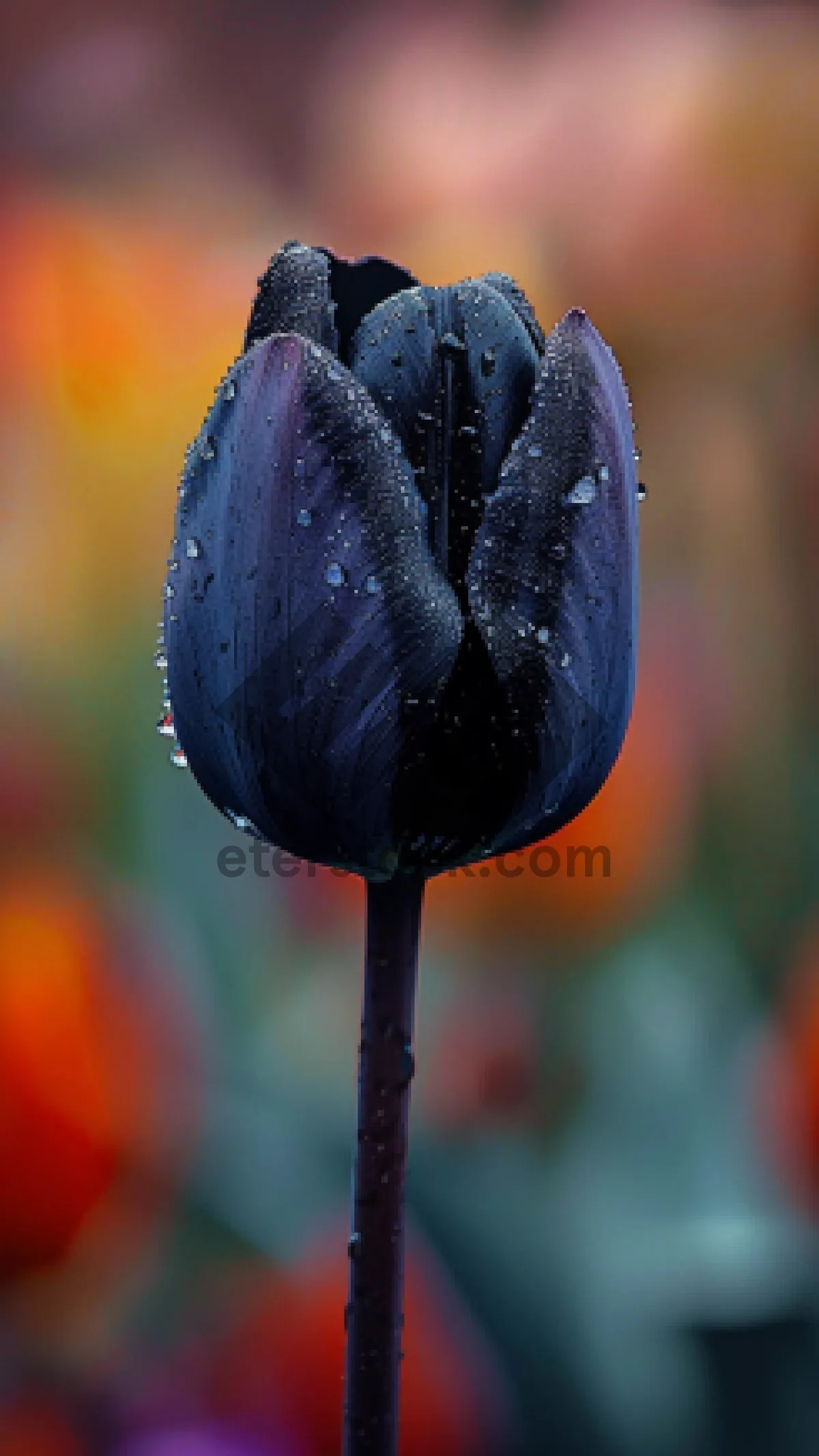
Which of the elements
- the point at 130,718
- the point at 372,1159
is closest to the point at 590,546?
the point at 372,1159

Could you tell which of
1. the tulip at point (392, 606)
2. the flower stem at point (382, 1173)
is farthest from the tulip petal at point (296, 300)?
the flower stem at point (382, 1173)

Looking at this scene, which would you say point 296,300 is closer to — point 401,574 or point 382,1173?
point 401,574

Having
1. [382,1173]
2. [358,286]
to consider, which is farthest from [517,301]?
[382,1173]

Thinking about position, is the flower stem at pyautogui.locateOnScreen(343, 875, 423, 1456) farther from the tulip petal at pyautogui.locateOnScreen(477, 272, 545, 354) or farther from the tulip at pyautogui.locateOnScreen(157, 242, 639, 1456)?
the tulip petal at pyautogui.locateOnScreen(477, 272, 545, 354)

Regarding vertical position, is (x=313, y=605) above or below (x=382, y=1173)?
above

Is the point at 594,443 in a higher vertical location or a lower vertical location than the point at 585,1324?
higher

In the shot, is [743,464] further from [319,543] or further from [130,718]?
[319,543]

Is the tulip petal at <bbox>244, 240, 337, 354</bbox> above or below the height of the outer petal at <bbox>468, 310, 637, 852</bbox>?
above

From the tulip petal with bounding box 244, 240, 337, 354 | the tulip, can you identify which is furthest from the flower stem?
the tulip petal with bounding box 244, 240, 337, 354
